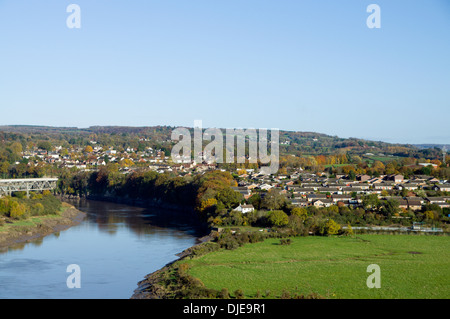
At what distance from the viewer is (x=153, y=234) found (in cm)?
2181

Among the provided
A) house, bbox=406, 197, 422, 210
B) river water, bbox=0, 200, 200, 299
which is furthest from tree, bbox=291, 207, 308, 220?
house, bbox=406, 197, 422, 210

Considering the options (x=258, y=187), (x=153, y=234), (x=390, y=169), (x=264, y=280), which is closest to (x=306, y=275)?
(x=264, y=280)

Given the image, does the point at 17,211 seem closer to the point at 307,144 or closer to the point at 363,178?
the point at 363,178

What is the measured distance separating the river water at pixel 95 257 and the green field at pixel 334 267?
1.96 metres

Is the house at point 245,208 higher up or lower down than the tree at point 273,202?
lower down

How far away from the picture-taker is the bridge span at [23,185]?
30.8 metres

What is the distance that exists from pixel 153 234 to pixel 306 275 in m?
9.63

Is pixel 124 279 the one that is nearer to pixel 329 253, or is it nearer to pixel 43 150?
pixel 329 253

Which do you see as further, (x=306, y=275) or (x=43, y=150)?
(x=43, y=150)

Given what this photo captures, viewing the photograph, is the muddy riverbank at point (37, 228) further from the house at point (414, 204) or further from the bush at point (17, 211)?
the house at point (414, 204)

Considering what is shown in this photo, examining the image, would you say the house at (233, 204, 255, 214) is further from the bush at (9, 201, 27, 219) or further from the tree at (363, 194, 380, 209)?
the bush at (9, 201, 27, 219)

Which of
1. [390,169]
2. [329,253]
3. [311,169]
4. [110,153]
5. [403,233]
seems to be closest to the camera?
[329,253]

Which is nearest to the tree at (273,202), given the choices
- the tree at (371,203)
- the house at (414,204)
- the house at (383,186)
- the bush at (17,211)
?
the tree at (371,203)

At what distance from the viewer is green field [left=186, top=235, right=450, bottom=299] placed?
A: 12188 millimetres
